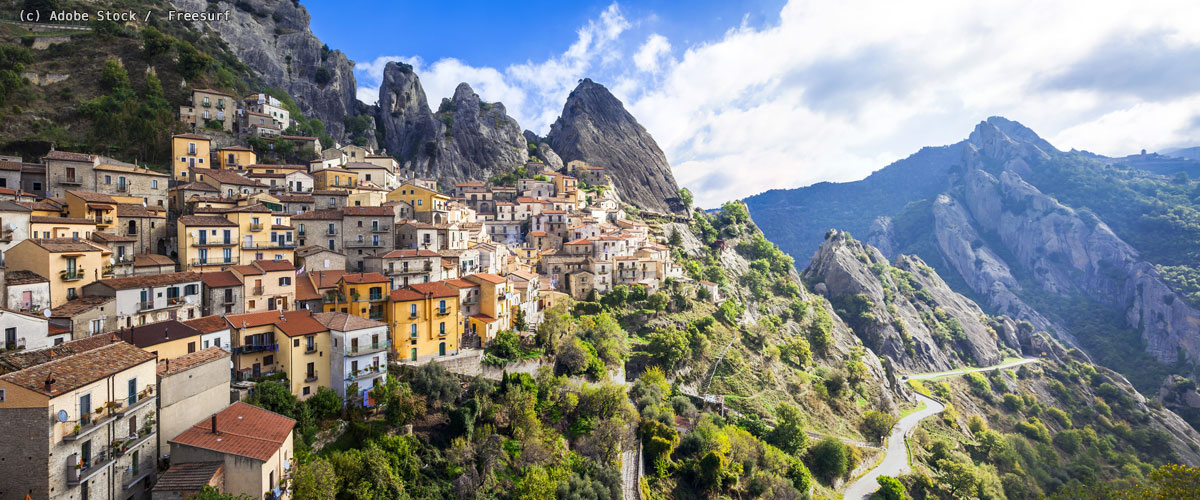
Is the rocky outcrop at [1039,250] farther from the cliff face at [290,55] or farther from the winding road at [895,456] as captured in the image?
the cliff face at [290,55]

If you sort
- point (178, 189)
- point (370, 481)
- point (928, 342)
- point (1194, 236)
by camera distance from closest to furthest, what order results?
point (370, 481), point (178, 189), point (928, 342), point (1194, 236)

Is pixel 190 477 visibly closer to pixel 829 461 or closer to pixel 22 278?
pixel 22 278

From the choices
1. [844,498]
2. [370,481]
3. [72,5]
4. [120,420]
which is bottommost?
[844,498]

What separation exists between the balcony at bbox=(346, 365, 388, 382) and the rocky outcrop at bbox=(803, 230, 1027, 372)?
9692 cm

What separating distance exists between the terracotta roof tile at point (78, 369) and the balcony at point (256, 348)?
22.8 ft

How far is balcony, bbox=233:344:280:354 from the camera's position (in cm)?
2762

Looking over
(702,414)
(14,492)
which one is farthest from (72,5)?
(702,414)

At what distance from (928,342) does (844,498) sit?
70.7 meters

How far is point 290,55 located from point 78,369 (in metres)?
95.3

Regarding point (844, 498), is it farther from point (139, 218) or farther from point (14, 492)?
point (139, 218)

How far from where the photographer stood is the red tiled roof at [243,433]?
777 inches

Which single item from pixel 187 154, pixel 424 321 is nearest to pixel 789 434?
pixel 424 321

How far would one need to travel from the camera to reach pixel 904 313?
110m

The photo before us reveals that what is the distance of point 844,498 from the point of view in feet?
163
